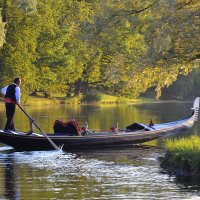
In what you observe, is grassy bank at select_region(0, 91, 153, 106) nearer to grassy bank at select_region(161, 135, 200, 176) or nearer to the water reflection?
the water reflection

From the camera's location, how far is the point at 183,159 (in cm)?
1928

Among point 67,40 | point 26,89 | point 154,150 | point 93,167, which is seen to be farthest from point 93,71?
point 93,167

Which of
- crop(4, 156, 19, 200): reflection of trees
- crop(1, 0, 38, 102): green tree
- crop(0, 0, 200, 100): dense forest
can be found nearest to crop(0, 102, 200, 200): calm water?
crop(4, 156, 19, 200): reflection of trees

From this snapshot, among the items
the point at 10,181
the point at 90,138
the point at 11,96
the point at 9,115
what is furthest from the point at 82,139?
the point at 10,181

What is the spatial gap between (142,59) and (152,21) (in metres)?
1.36

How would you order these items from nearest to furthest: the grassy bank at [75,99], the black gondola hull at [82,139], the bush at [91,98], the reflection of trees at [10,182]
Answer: the reflection of trees at [10,182]
the black gondola hull at [82,139]
the grassy bank at [75,99]
the bush at [91,98]

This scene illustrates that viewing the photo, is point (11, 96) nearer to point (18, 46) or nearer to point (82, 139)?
point (82, 139)

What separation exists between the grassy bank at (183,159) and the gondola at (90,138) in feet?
19.5

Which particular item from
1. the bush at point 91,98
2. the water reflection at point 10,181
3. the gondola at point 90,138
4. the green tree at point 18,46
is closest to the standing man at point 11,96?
the gondola at point 90,138

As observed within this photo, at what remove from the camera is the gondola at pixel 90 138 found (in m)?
24.8

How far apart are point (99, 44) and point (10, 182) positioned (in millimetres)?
9148

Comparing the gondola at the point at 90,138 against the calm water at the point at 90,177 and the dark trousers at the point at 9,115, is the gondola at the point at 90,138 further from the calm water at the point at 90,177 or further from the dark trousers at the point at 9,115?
the calm water at the point at 90,177

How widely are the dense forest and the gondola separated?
1.82 m

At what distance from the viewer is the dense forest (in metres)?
22.9
